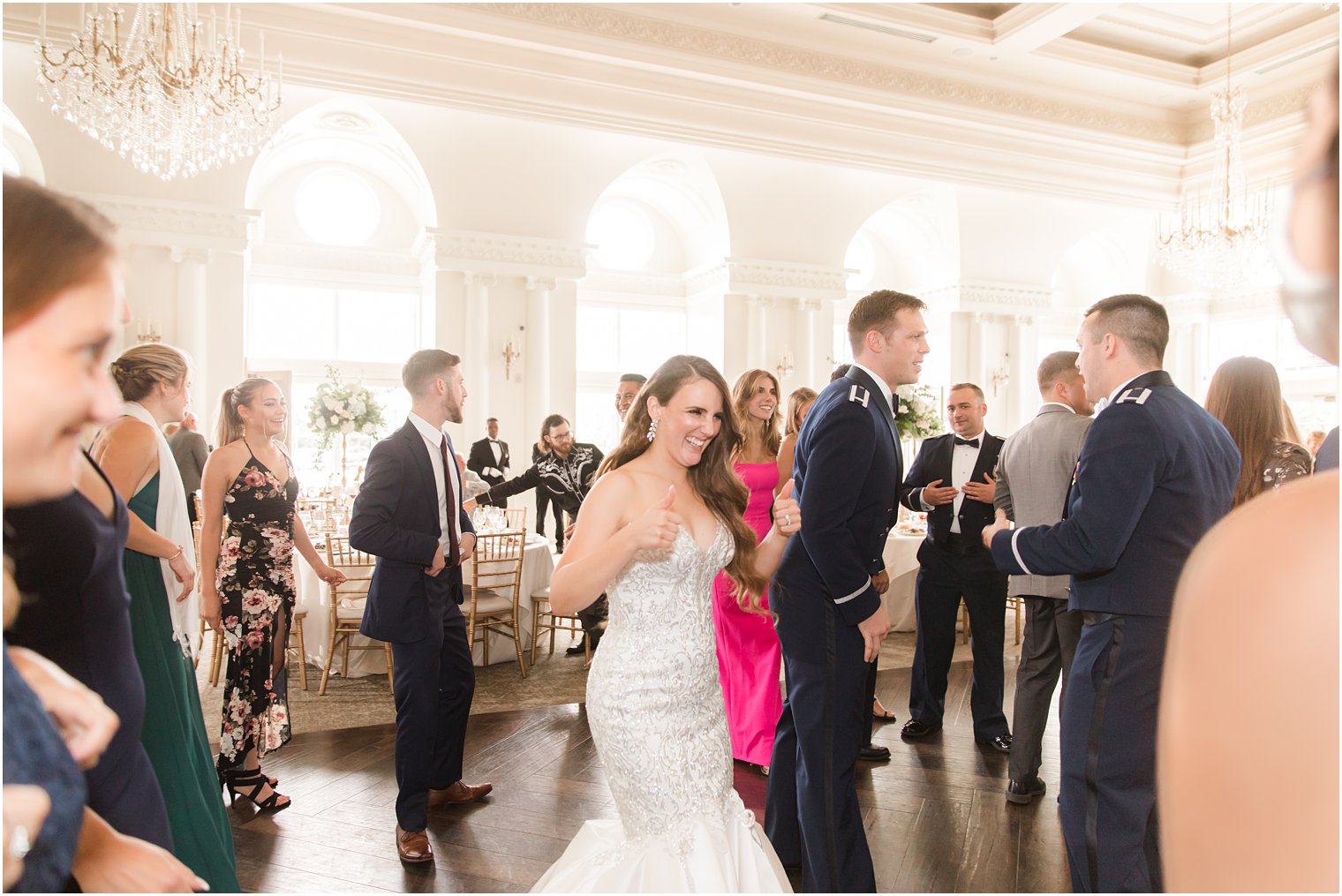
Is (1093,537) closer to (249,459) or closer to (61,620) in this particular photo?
(61,620)

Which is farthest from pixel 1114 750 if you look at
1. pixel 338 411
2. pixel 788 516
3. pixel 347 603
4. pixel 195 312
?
pixel 195 312

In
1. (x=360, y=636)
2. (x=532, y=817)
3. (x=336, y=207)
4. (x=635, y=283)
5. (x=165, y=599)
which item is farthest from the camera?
(x=635, y=283)

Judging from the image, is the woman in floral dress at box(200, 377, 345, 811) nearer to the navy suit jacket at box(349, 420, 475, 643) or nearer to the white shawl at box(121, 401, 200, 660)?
the navy suit jacket at box(349, 420, 475, 643)

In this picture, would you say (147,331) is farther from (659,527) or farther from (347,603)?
(659,527)

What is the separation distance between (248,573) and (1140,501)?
362 cm

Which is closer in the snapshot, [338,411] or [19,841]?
[19,841]

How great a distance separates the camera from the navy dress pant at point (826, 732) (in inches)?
106

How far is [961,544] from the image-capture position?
492 cm

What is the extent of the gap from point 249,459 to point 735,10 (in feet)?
26.3

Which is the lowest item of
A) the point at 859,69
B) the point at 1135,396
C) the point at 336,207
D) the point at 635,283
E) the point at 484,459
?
the point at 484,459

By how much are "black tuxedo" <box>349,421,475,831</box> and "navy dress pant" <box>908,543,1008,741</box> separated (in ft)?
9.25

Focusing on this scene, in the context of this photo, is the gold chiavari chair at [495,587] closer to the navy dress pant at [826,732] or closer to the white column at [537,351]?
the navy dress pant at [826,732]

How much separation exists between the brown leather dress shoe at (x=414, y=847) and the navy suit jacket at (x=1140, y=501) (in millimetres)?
2503

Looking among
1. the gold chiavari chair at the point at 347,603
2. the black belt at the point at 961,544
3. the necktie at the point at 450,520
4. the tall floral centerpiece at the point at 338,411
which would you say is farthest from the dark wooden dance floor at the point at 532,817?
the tall floral centerpiece at the point at 338,411
